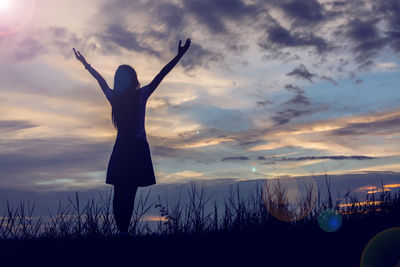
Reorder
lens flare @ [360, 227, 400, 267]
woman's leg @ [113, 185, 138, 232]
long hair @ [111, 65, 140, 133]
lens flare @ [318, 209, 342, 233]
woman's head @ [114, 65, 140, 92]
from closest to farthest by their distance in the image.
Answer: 1. lens flare @ [360, 227, 400, 267]
2. woman's leg @ [113, 185, 138, 232]
3. long hair @ [111, 65, 140, 133]
4. woman's head @ [114, 65, 140, 92]
5. lens flare @ [318, 209, 342, 233]

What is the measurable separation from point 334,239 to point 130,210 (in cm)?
311

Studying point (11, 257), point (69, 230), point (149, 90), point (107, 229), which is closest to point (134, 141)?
point (149, 90)

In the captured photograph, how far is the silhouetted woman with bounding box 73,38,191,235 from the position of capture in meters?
6.41

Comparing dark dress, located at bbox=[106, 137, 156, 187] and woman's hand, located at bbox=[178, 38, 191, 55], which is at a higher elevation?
woman's hand, located at bbox=[178, 38, 191, 55]

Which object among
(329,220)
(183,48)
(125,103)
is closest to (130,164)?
(125,103)

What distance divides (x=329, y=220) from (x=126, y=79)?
14.2 feet

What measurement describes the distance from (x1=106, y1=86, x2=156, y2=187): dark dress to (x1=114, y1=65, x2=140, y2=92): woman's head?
1.11 ft

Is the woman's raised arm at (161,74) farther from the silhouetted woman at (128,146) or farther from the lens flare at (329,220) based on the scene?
the lens flare at (329,220)

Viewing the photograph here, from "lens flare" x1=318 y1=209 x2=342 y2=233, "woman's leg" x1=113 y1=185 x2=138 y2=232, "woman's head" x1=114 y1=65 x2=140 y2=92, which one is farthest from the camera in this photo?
"lens flare" x1=318 y1=209 x2=342 y2=233

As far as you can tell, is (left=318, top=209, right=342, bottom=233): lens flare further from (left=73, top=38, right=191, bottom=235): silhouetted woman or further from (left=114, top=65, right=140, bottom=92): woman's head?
(left=114, top=65, right=140, bottom=92): woman's head

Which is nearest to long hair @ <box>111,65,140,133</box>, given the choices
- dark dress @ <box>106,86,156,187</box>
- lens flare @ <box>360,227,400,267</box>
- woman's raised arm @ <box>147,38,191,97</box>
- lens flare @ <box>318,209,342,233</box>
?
dark dress @ <box>106,86,156,187</box>

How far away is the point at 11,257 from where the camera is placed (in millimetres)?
4805

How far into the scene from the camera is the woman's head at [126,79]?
21.7ft

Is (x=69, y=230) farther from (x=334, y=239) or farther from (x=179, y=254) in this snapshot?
(x=334, y=239)
